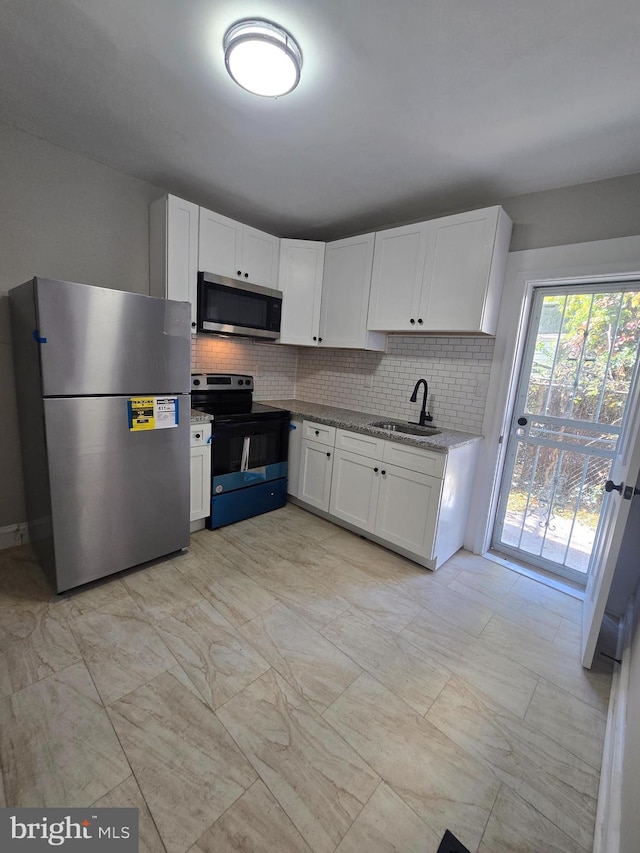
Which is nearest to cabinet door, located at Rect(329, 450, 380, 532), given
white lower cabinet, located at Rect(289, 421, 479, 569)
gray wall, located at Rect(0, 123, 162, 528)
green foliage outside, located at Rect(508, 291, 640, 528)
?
white lower cabinet, located at Rect(289, 421, 479, 569)

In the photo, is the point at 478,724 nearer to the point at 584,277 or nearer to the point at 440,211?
the point at 584,277

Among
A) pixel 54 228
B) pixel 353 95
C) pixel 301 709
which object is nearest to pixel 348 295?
pixel 353 95

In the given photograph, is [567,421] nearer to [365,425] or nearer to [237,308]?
[365,425]

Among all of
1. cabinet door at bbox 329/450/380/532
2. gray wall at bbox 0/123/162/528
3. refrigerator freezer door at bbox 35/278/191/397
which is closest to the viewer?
refrigerator freezer door at bbox 35/278/191/397

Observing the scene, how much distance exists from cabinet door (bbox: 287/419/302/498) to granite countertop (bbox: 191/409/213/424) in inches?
33.7

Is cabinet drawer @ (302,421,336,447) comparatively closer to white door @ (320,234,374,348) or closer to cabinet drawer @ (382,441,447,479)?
cabinet drawer @ (382,441,447,479)

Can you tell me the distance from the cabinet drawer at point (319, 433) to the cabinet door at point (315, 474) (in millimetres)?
45

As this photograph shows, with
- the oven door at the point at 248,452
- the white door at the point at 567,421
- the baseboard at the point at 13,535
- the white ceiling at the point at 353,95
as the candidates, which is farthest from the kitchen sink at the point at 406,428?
the baseboard at the point at 13,535

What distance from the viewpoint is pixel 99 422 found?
1.89 m

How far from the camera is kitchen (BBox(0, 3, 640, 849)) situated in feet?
6.83

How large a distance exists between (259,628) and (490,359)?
2.31 meters

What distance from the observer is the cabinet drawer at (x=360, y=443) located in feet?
8.50

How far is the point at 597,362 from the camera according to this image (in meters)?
2.27

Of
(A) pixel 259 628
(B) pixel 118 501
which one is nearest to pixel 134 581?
(B) pixel 118 501
